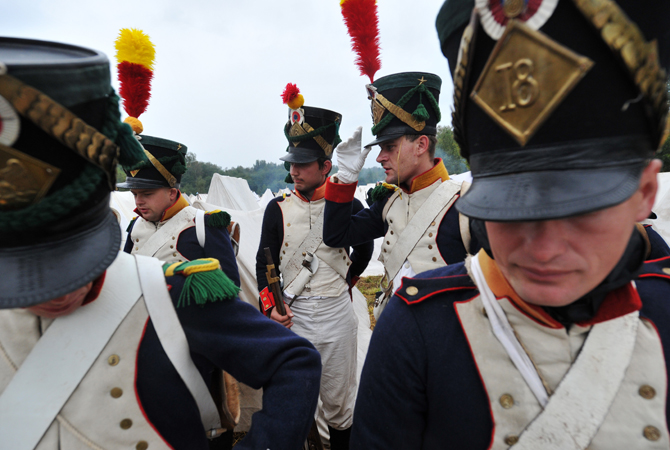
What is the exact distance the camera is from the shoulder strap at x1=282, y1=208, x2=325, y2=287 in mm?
3594

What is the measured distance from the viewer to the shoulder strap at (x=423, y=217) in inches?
100

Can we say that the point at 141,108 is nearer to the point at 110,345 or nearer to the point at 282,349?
the point at 110,345

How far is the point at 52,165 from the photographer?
95cm

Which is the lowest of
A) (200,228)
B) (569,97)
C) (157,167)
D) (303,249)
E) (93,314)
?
(303,249)

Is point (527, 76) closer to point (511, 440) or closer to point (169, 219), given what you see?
point (511, 440)

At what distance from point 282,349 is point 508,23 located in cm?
122

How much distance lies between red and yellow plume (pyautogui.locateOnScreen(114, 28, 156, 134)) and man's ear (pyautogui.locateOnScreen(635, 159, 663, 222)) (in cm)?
274

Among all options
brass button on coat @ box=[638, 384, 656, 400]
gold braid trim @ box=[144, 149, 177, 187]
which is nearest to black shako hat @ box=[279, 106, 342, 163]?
gold braid trim @ box=[144, 149, 177, 187]

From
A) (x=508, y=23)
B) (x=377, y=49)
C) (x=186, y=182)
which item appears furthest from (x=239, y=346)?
(x=186, y=182)

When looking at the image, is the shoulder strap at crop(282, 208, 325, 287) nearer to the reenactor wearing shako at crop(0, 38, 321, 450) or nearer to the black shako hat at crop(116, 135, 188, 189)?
the black shako hat at crop(116, 135, 188, 189)

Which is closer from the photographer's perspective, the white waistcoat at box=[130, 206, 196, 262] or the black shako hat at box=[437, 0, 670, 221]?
the black shako hat at box=[437, 0, 670, 221]

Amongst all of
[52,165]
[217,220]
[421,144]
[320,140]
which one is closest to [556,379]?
[52,165]

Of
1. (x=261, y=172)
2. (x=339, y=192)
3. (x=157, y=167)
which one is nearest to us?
(x=339, y=192)

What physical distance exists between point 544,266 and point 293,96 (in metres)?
3.24
